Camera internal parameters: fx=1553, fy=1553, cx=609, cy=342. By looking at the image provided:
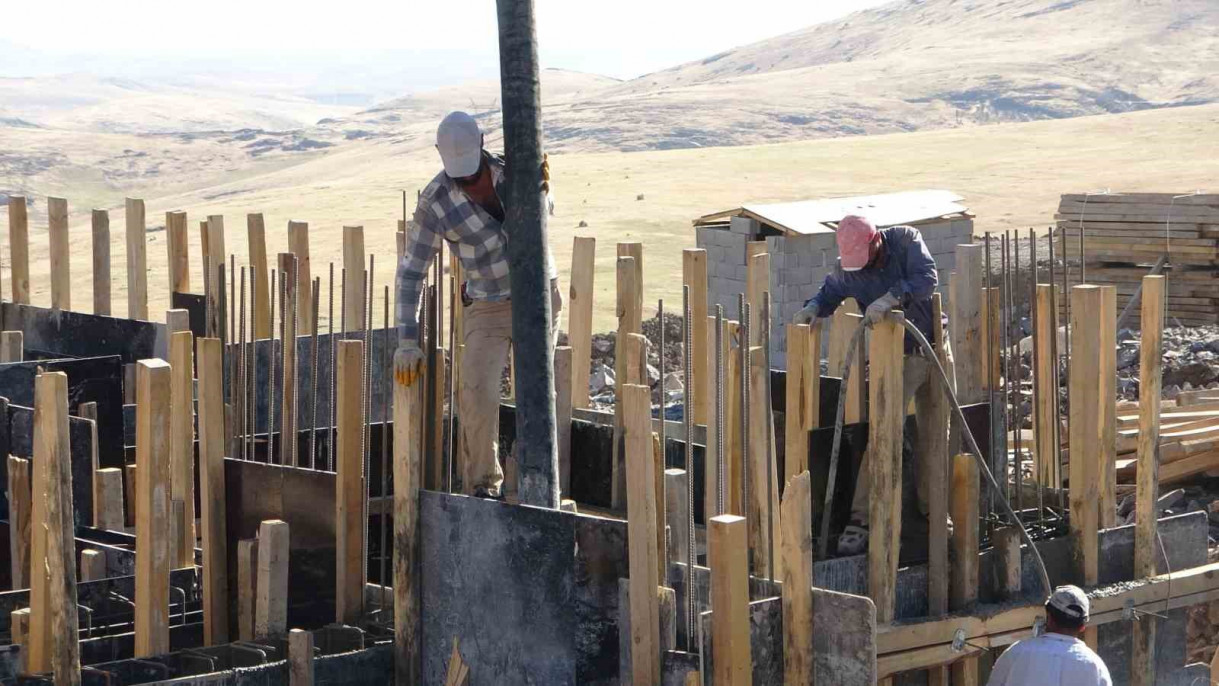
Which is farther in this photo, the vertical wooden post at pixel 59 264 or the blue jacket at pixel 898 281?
the vertical wooden post at pixel 59 264

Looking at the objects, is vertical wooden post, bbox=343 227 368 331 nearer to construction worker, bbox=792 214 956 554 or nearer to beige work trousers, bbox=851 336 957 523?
construction worker, bbox=792 214 956 554

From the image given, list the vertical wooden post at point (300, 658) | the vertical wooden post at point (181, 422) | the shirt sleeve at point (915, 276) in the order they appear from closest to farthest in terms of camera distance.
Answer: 1. the vertical wooden post at point (300, 658)
2. the vertical wooden post at point (181, 422)
3. the shirt sleeve at point (915, 276)

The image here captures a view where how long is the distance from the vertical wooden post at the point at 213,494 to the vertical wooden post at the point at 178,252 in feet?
11.9

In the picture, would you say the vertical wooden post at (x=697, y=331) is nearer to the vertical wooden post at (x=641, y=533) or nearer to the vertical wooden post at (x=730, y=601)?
the vertical wooden post at (x=641, y=533)

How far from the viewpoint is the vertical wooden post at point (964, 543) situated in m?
5.67

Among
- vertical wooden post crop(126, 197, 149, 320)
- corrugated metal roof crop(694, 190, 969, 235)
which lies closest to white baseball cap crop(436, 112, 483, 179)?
vertical wooden post crop(126, 197, 149, 320)

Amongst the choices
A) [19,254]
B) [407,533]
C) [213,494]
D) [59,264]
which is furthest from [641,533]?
[19,254]

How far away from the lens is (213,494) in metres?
5.91

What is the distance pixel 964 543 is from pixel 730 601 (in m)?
1.39

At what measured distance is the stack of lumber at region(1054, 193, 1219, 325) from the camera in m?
13.5

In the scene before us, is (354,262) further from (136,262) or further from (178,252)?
(136,262)

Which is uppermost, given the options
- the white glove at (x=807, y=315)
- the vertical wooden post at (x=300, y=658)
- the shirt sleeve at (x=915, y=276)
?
the shirt sleeve at (x=915, y=276)

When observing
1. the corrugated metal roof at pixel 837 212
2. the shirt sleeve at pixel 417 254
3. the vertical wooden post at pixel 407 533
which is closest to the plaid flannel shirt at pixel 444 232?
the shirt sleeve at pixel 417 254

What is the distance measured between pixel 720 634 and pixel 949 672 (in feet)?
4.68
